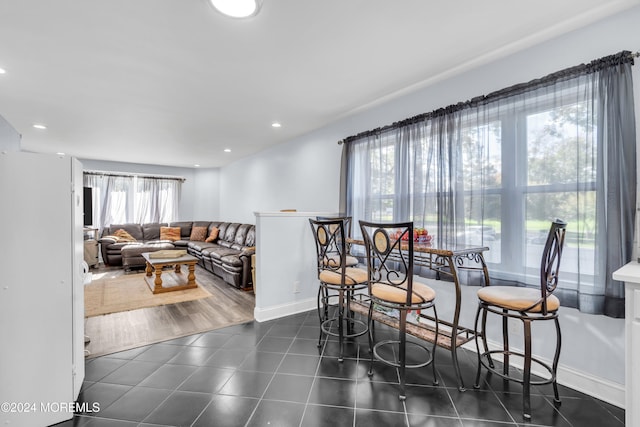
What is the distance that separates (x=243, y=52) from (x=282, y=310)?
2572 mm

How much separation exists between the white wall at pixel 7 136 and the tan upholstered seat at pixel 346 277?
419 cm

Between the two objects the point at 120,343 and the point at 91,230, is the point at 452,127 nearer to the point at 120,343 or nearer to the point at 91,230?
the point at 120,343

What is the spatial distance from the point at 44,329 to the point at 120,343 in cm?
114

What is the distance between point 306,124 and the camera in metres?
4.13

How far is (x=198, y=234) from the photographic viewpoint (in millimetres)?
7289

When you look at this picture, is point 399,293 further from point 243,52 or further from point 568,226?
point 243,52

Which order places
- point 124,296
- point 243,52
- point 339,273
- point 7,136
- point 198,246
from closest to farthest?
point 243,52
point 339,273
point 7,136
point 124,296
point 198,246

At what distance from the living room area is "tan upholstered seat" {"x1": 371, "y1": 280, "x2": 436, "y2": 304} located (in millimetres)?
610

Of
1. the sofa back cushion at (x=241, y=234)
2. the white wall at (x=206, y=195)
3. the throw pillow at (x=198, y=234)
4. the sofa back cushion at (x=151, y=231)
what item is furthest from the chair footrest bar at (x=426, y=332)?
the white wall at (x=206, y=195)

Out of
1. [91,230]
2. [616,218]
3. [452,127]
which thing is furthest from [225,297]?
[91,230]

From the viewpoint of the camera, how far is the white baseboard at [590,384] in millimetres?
1764

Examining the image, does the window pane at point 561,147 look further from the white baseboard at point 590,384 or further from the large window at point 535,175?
the white baseboard at point 590,384

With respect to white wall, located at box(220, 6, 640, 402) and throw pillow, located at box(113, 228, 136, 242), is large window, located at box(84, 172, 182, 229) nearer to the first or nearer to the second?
throw pillow, located at box(113, 228, 136, 242)

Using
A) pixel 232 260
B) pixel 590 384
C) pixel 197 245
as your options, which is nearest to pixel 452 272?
pixel 590 384
